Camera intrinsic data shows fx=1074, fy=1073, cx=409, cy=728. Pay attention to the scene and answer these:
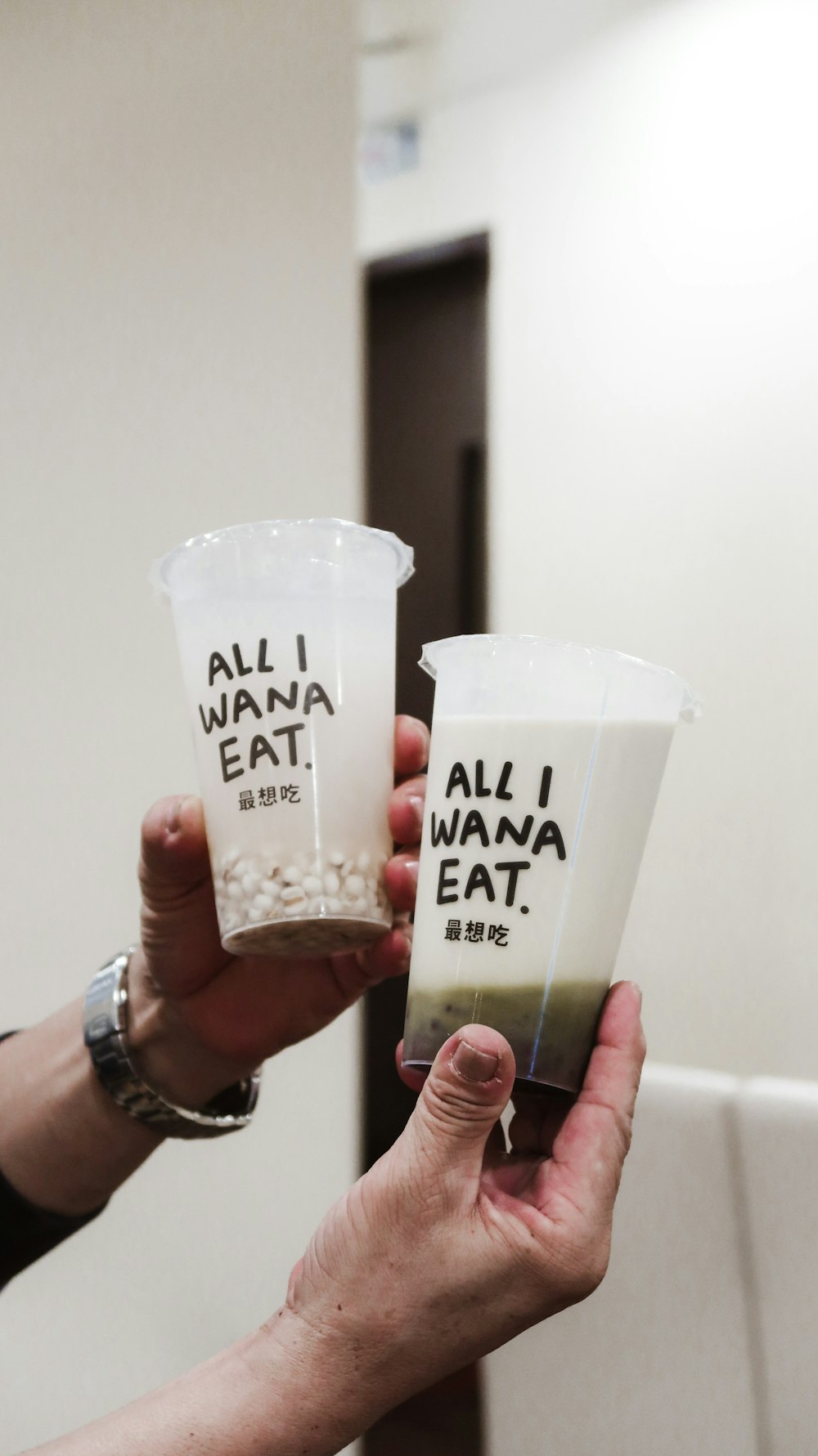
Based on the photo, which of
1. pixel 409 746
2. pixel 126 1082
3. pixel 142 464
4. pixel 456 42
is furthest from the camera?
pixel 142 464

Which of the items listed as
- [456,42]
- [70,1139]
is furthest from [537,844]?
[456,42]

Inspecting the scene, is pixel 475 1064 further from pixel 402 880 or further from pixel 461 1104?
pixel 402 880

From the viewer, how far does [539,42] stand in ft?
3.45

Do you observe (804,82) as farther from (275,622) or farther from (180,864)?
(180,864)

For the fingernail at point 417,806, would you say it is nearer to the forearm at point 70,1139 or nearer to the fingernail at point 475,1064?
the fingernail at point 475,1064

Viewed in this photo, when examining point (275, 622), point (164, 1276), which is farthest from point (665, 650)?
point (164, 1276)

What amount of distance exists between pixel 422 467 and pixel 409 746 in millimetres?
467

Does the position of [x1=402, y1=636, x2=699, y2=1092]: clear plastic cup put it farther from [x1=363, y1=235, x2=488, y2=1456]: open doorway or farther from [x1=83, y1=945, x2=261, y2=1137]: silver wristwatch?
[x1=363, y1=235, x2=488, y2=1456]: open doorway

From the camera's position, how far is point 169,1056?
88 centimetres

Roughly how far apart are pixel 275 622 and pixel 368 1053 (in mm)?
648

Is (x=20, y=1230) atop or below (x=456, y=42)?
below

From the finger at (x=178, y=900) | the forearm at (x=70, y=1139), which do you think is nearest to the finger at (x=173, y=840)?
the finger at (x=178, y=900)

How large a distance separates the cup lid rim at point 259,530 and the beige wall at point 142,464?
538 mm

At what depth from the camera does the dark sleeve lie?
90cm
